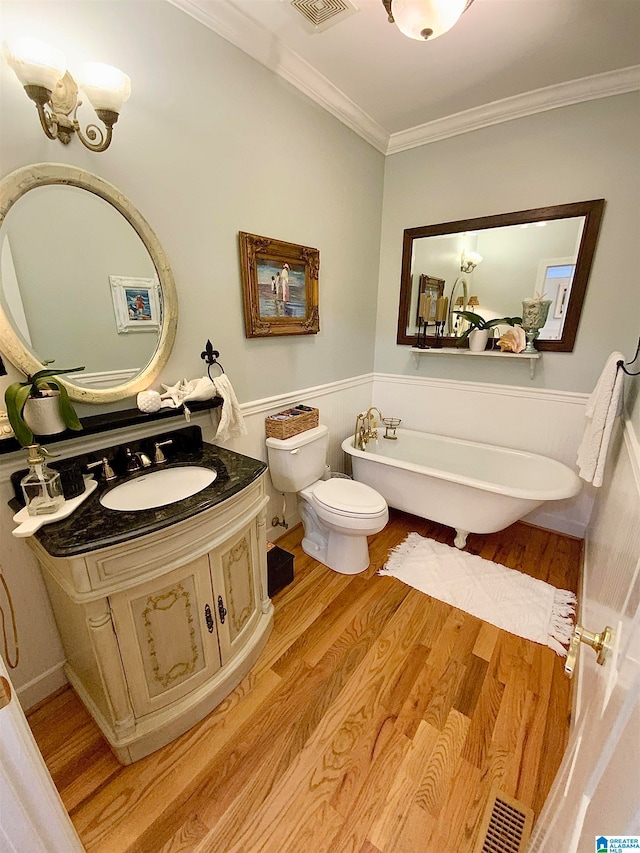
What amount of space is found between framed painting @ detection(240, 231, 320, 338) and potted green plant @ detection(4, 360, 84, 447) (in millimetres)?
924

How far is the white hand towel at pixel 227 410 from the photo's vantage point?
1568 mm

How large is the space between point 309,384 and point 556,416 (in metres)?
1.63

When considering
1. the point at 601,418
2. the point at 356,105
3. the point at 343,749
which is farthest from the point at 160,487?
the point at 356,105

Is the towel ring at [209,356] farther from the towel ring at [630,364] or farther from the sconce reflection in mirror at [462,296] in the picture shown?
the towel ring at [630,364]

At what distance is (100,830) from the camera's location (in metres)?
1.04

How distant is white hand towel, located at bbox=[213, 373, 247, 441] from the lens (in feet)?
5.15

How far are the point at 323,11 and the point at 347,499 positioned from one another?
7.03 feet

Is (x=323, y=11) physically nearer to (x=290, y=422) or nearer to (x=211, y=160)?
(x=211, y=160)

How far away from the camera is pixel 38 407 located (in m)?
1.08

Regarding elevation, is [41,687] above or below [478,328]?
below

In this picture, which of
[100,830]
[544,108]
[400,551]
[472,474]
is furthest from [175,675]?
[544,108]

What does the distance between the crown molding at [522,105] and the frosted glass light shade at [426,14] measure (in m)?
1.28

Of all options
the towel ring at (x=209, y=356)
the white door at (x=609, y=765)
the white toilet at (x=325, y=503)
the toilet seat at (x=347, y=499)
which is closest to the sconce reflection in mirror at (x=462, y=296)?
the white toilet at (x=325, y=503)

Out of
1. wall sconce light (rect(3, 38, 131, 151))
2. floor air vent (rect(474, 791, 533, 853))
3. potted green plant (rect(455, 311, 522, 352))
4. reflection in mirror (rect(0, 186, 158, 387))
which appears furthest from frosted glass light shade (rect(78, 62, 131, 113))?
floor air vent (rect(474, 791, 533, 853))
